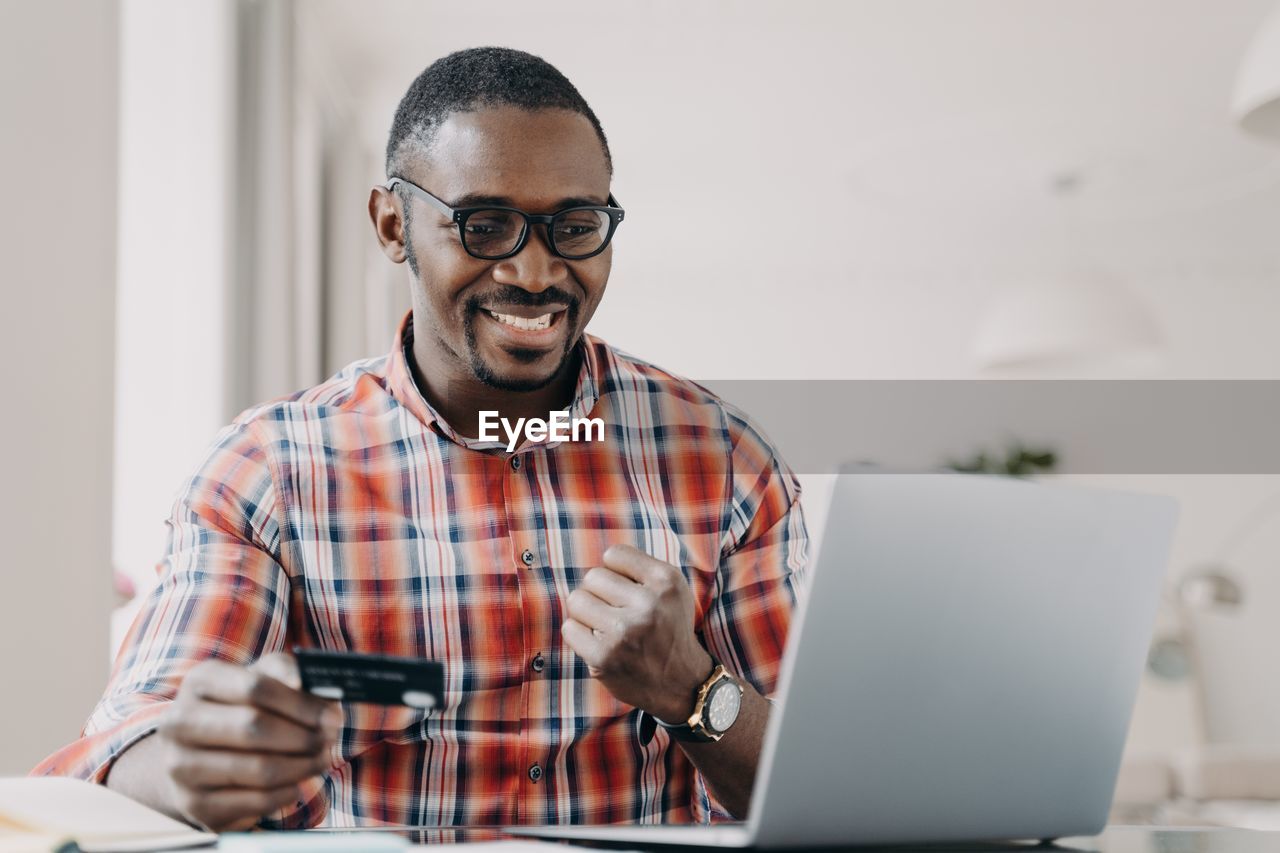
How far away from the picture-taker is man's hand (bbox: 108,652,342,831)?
69cm

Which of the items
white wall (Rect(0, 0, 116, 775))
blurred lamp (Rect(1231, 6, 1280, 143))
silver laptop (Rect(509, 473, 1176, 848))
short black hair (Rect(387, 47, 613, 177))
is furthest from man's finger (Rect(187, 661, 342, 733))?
blurred lamp (Rect(1231, 6, 1280, 143))

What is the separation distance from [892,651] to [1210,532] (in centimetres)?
656

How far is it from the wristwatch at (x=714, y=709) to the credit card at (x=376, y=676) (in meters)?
0.35

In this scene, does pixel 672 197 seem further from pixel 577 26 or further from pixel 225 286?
pixel 225 286

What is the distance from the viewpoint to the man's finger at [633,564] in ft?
2.78

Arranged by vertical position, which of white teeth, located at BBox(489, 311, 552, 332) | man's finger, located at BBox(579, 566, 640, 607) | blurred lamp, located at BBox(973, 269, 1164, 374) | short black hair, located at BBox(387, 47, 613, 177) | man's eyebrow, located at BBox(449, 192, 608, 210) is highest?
blurred lamp, located at BBox(973, 269, 1164, 374)

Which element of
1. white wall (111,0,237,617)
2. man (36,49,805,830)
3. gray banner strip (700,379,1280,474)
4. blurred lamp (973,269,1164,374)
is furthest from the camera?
gray banner strip (700,379,1280,474)

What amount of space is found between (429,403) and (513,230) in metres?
0.22

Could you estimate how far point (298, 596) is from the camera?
1.17 meters

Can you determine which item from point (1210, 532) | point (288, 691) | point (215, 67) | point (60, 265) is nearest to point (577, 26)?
point (215, 67)

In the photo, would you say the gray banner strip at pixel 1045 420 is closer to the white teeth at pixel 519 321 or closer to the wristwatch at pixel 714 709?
the white teeth at pixel 519 321

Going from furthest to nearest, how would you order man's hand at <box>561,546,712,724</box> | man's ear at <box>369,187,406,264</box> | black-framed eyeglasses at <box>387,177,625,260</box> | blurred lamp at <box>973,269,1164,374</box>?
blurred lamp at <box>973,269,1164,374</box> → man's ear at <box>369,187,406,264</box> → black-framed eyeglasses at <box>387,177,625,260</box> → man's hand at <box>561,546,712,724</box>

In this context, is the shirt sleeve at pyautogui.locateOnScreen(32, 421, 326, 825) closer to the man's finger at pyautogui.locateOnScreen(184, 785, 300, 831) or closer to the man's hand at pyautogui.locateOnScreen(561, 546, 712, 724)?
the man's finger at pyautogui.locateOnScreen(184, 785, 300, 831)

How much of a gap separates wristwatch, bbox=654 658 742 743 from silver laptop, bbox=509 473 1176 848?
0.57 feet
